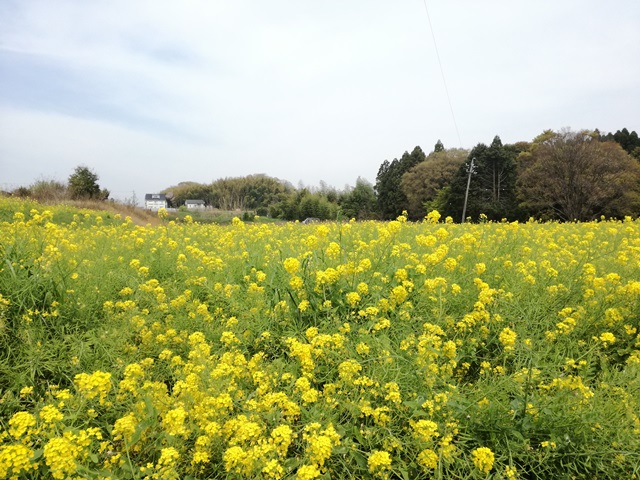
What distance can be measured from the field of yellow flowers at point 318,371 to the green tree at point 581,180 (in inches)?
1030

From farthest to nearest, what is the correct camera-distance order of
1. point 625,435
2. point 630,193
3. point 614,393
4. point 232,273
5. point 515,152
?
point 515,152 < point 630,193 < point 232,273 < point 614,393 < point 625,435

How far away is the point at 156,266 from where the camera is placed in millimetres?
4332

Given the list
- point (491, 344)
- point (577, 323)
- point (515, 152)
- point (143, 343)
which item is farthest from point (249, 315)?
point (515, 152)

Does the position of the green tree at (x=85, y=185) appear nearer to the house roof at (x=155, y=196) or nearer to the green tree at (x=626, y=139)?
the green tree at (x=626, y=139)

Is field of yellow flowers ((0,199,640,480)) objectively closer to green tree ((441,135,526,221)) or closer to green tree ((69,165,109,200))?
green tree ((69,165,109,200))

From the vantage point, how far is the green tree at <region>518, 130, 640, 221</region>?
2389cm

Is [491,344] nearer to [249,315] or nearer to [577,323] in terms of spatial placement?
[577,323]

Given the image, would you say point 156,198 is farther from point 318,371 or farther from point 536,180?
point 318,371

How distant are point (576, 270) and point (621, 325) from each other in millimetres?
973

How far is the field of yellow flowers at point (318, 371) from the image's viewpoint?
1711 mm

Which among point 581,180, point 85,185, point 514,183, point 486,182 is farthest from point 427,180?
point 85,185

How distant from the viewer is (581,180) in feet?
82.4

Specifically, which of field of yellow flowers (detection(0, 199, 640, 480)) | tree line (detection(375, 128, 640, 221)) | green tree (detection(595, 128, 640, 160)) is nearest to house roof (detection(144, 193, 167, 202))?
tree line (detection(375, 128, 640, 221))

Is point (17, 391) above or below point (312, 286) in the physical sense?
below
